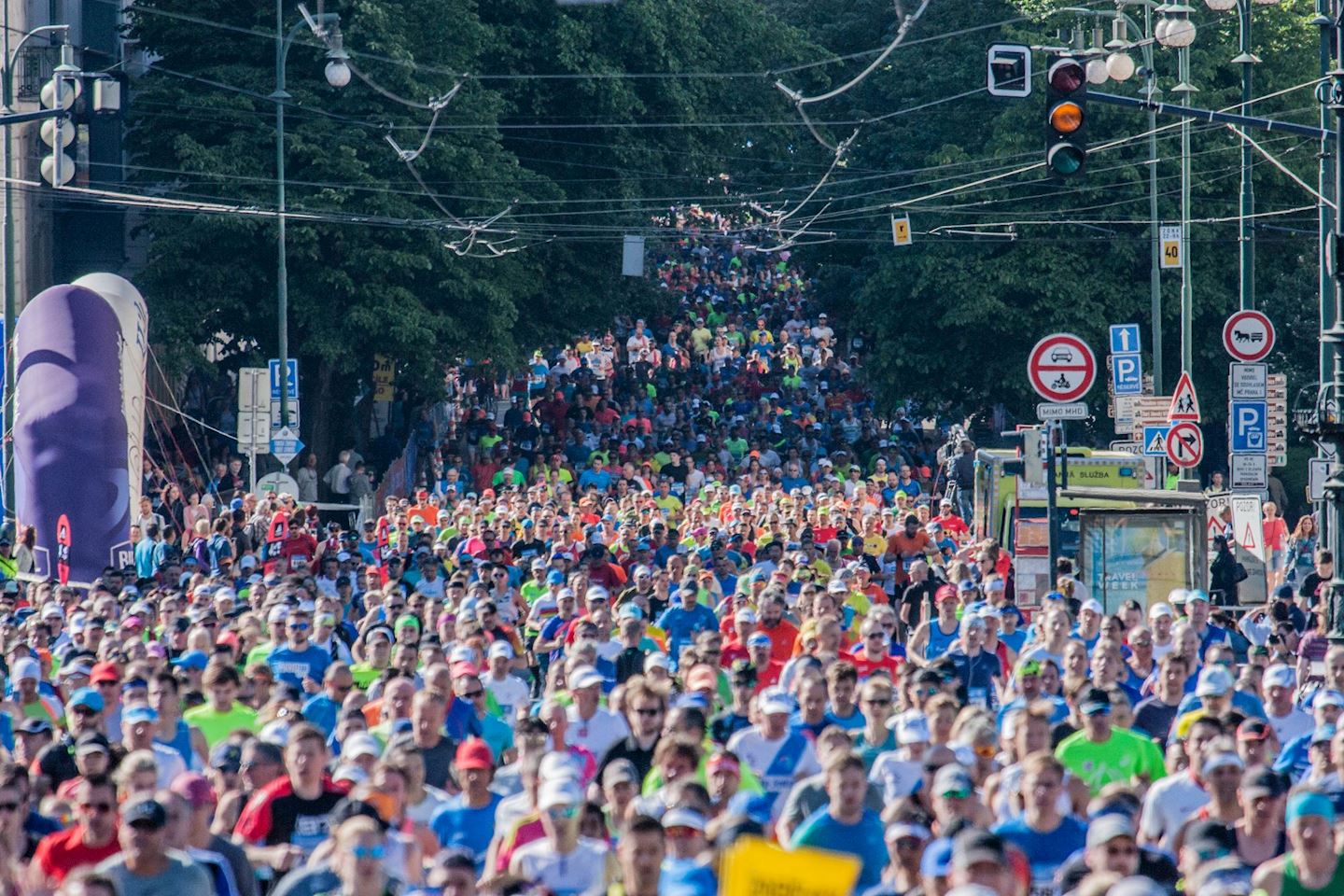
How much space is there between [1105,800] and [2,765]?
433 cm

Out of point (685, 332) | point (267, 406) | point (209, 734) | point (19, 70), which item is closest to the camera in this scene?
point (209, 734)

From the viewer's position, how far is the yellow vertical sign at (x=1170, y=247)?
38.0 metres

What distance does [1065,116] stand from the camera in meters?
17.0

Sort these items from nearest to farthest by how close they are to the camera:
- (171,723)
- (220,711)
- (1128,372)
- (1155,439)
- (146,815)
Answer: (146,815) → (171,723) → (220,711) → (1155,439) → (1128,372)

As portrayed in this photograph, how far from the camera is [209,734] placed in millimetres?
13891

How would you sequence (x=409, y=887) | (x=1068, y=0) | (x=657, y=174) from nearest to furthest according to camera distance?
(x=409, y=887)
(x=1068, y=0)
(x=657, y=174)

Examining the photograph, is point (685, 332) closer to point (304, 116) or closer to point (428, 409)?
A: point (428, 409)

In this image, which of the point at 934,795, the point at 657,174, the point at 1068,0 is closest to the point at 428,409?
the point at 657,174

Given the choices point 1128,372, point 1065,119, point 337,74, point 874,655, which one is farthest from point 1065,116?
point 337,74

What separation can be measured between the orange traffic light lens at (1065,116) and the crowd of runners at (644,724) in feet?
10.1

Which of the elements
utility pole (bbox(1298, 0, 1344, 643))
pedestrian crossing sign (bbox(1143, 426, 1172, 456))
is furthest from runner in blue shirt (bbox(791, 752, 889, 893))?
pedestrian crossing sign (bbox(1143, 426, 1172, 456))

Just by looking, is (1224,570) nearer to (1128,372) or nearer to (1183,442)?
(1183,442)

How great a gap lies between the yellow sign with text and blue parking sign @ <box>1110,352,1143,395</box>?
2444 cm

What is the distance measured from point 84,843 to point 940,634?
933 cm
